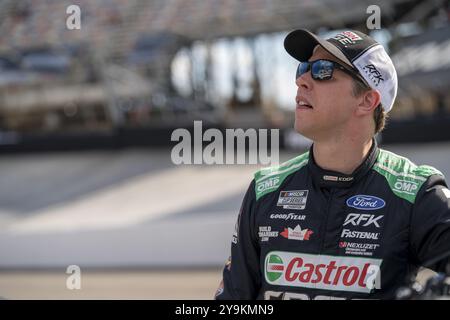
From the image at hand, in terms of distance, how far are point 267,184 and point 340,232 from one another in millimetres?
322

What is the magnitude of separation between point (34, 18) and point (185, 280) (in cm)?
1340

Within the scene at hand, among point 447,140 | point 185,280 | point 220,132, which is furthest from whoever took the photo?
point 220,132

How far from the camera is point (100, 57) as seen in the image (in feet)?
58.6

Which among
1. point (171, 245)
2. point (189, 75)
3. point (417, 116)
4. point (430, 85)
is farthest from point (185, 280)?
point (189, 75)

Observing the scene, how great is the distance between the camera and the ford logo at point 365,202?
1963 mm

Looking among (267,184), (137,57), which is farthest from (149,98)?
(267,184)

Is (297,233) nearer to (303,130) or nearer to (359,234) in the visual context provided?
(359,234)

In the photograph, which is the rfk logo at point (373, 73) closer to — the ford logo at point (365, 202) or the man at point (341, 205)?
the man at point (341, 205)

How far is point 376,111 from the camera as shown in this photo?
2.09 meters

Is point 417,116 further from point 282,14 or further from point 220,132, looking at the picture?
point 282,14

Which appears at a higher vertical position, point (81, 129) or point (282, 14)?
point (282, 14)

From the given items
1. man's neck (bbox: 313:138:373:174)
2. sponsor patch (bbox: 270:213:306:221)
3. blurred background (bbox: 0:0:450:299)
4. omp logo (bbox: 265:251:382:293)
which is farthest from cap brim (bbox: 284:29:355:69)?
blurred background (bbox: 0:0:450:299)

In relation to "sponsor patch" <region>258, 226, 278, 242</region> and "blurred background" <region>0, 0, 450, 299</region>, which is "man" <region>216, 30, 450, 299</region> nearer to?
"sponsor patch" <region>258, 226, 278, 242</region>

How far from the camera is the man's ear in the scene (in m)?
2.02
